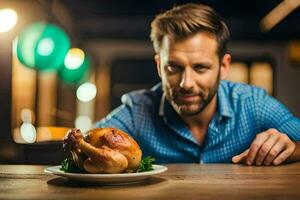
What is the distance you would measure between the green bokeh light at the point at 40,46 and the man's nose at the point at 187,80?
3.37m

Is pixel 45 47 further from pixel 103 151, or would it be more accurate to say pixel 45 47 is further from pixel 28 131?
pixel 103 151

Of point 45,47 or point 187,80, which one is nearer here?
point 187,80

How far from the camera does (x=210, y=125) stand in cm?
291

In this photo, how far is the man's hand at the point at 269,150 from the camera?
7.01ft

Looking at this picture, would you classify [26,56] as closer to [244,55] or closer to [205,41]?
[205,41]

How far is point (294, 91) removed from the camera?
1197 centimetres

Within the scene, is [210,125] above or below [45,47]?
below

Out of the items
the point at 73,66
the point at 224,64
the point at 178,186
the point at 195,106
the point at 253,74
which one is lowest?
the point at 178,186

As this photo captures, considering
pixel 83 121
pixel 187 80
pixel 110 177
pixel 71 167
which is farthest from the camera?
pixel 83 121

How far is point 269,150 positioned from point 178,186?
73cm

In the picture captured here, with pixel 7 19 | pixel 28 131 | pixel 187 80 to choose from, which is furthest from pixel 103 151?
A: pixel 28 131

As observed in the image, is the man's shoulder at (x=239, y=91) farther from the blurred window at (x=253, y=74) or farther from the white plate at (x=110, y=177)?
the blurred window at (x=253, y=74)

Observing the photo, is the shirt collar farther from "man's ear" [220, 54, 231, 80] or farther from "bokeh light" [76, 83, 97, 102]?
"bokeh light" [76, 83, 97, 102]

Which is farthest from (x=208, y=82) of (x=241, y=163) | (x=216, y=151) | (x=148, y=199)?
(x=148, y=199)
